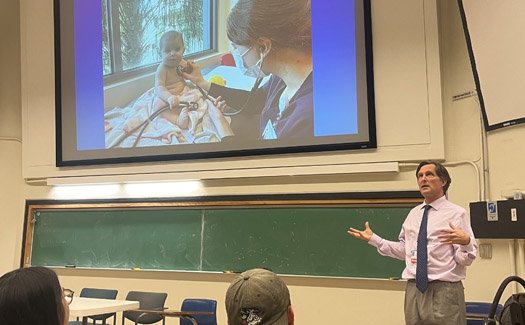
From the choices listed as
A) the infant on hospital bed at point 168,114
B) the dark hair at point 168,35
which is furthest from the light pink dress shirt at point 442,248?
the dark hair at point 168,35

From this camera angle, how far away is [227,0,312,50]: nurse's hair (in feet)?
19.2

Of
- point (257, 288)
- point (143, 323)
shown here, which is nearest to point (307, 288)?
point (143, 323)

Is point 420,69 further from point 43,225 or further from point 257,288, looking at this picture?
point 43,225

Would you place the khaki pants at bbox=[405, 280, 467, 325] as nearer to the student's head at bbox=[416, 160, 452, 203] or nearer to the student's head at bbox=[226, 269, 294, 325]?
the student's head at bbox=[416, 160, 452, 203]

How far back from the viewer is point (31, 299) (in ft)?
4.36

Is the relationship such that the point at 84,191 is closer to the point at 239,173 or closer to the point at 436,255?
the point at 239,173

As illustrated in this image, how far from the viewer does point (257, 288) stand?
1.43m

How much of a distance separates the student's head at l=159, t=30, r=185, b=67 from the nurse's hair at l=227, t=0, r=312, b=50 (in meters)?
0.64

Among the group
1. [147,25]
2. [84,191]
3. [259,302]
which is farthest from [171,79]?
[259,302]

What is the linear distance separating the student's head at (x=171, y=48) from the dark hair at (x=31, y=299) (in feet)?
17.5

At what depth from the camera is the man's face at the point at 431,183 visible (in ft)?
10.6

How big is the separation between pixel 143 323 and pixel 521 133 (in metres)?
3.66

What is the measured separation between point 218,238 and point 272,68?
1.90 meters

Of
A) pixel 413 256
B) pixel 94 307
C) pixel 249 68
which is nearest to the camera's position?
pixel 413 256
